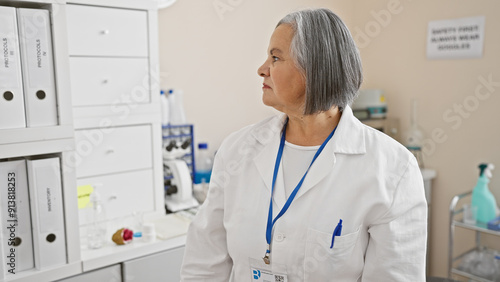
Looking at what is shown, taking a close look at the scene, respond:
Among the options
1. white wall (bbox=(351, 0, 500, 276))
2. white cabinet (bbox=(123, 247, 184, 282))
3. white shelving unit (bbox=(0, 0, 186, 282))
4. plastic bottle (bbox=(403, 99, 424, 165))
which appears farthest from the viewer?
plastic bottle (bbox=(403, 99, 424, 165))

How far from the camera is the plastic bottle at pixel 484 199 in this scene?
2.29 m

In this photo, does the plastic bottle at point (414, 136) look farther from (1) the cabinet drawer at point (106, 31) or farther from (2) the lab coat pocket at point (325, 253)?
(2) the lab coat pocket at point (325, 253)

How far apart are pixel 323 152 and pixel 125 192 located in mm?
1112

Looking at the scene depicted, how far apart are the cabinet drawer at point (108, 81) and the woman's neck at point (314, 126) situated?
3.12 ft

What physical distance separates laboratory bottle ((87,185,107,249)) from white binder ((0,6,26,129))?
47cm

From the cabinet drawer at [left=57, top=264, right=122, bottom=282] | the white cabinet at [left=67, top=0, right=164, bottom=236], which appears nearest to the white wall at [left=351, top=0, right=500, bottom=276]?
the white cabinet at [left=67, top=0, right=164, bottom=236]

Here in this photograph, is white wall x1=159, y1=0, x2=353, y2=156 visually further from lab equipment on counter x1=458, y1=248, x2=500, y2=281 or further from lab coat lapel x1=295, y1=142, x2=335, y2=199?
lab equipment on counter x1=458, y1=248, x2=500, y2=281

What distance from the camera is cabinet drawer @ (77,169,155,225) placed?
183 centimetres

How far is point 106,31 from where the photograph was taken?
5.80ft

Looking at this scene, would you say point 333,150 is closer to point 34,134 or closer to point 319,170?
point 319,170

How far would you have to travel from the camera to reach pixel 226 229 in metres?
1.17

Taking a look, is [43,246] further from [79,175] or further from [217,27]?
[217,27]

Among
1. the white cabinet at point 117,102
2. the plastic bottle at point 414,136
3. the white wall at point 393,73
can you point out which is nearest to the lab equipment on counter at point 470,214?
the white wall at point 393,73

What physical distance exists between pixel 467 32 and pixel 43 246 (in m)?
2.46
